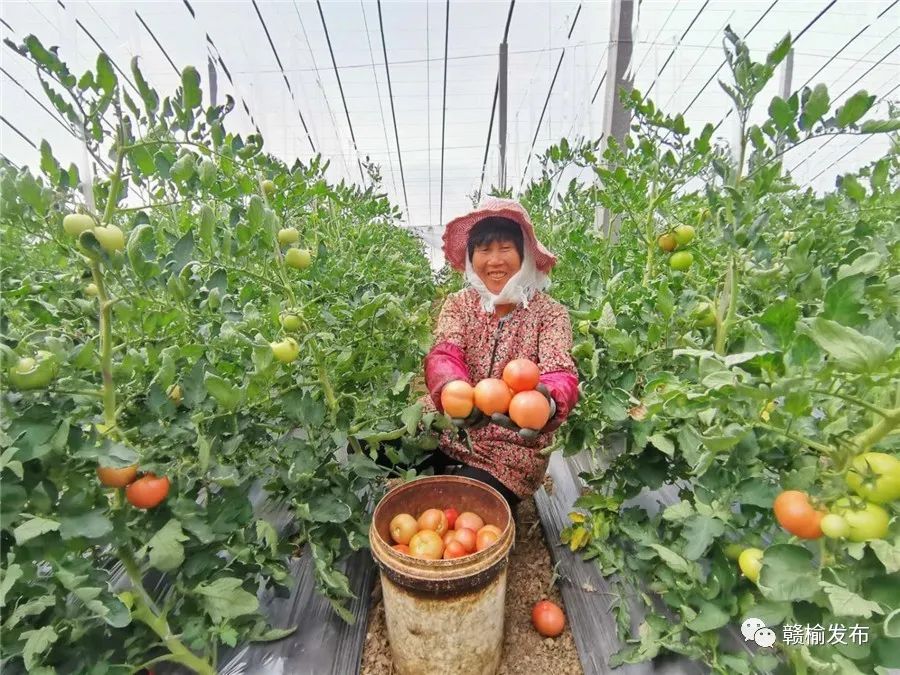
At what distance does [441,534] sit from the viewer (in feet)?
4.01

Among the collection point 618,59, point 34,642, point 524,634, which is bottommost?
point 524,634

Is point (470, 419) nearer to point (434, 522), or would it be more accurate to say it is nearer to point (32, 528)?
point (434, 522)

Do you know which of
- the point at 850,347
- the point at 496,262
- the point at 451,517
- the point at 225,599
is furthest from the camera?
the point at 496,262

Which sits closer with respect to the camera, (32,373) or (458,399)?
(32,373)

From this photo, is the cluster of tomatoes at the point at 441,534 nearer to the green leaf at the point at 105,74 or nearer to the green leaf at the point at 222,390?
the green leaf at the point at 222,390

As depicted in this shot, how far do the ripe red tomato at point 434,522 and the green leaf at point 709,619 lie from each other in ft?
1.94

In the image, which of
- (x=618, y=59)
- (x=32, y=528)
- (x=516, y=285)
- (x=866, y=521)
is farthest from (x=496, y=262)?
(x=618, y=59)

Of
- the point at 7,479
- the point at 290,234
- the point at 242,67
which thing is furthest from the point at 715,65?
the point at 7,479

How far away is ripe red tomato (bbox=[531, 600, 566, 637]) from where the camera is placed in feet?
4.34

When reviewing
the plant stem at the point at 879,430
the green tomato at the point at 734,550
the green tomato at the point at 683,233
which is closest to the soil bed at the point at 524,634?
the green tomato at the point at 734,550

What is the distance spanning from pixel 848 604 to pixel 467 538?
2.49ft

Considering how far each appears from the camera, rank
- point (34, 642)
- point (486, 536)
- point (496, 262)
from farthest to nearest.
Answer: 1. point (496, 262)
2. point (486, 536)
3. point (34, 642)

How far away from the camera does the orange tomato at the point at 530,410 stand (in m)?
1.06

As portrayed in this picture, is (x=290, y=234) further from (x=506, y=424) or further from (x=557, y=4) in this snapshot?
(x=557, y=4)
